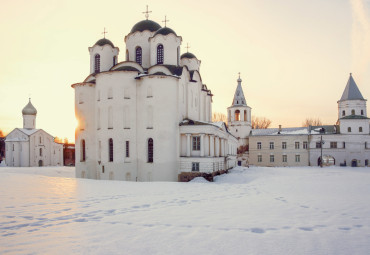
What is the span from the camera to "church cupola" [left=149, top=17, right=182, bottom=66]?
1160 inches

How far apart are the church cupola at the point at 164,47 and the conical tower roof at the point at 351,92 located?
33489 mm

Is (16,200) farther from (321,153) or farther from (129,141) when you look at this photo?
(321,153)

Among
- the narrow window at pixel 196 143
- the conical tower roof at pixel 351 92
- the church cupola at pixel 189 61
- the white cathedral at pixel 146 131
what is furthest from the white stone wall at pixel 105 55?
the conical tower roof at pixel 351 92

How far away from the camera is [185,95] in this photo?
29734mm

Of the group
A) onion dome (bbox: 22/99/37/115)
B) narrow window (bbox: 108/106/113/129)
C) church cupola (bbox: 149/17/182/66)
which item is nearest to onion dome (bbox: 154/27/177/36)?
church cupola (bbox: 149/17/182/66)

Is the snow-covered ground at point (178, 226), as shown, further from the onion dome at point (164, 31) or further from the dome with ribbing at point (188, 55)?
the dome with ribbing at point (188, 55)

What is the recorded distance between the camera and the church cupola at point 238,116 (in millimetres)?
54594

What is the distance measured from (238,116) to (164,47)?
29140 millimetres

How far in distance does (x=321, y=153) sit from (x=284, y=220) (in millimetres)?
42711

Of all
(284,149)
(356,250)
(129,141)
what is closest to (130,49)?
(129,141)

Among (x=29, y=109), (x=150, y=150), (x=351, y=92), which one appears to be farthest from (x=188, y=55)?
(x=29, y=109)

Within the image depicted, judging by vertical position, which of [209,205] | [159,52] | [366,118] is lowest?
[209,205]

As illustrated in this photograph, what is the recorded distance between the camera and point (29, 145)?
53125 mm

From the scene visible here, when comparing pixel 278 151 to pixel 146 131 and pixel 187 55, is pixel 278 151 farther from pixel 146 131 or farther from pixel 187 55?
pixel 146 131
